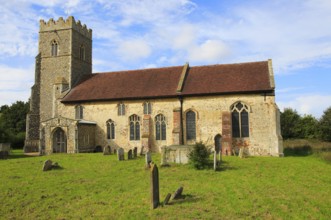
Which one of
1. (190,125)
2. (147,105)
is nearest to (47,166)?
(147,105)

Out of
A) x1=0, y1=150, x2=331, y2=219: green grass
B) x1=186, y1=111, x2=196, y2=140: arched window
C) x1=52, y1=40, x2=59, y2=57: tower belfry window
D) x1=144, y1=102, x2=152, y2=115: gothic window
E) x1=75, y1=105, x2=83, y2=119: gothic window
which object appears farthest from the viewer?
x1=52, y1=40, x2=59, y2=57: tower belfry window

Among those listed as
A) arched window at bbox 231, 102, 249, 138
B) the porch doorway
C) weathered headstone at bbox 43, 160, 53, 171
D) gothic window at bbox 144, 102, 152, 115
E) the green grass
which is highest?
gothic window at bbox 144, 102, 152, 115

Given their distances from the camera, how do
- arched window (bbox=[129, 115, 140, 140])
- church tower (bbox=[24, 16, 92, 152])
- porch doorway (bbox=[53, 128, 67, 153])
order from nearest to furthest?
porch doorway (bbox=[53, 128, 67, 153])
arched window (bbox=[129, 115, 140, 140])
church tower (bbox=[24, 16, 92, 152])

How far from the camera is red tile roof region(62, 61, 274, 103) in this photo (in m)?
26.3

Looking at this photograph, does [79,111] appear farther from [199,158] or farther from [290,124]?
[290,124]

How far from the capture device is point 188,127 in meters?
26.9

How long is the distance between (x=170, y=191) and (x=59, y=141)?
19832mm

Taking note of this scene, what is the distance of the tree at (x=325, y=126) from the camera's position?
4388cm

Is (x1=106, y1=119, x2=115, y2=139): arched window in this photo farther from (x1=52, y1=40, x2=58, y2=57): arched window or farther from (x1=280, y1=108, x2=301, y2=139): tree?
(x1=280, y1=108, x2=301, y2=139): tree

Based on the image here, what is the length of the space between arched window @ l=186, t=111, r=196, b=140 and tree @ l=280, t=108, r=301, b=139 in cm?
3226

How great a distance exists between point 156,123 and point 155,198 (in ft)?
60.8

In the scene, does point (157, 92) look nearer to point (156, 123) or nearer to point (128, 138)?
point (156, 123)

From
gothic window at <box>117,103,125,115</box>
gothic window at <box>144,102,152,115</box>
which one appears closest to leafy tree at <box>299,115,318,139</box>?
gothic window at <box>144,102,152,115</box>

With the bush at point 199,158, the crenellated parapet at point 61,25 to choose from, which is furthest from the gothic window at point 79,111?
the bush at point 199,158
